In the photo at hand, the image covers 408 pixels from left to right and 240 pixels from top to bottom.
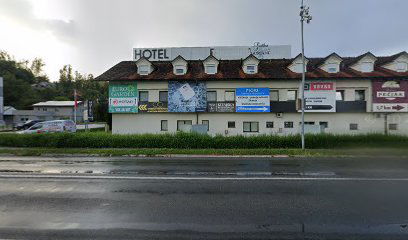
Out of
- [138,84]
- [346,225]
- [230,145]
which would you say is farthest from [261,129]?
[346,225]

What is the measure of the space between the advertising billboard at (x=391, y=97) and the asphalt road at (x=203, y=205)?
1773 centimetres

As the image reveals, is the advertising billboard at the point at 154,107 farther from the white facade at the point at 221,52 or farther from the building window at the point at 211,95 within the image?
the white facade at the point at 221,52

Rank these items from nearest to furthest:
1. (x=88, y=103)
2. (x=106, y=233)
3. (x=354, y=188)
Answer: (x=106, y=233) < (x=354, y=188) < (x=88, y=103)

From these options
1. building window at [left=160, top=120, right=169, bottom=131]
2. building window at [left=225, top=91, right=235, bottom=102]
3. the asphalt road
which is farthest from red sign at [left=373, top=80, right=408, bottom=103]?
building window at [left=160, top=120, right=169, bottom=131]

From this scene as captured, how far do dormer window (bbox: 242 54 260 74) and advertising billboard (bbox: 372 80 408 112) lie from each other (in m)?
12.1

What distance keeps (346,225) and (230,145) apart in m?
14.2

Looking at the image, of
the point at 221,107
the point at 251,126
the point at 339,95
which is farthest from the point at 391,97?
the point at 221,107

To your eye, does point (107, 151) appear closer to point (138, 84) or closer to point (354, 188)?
point (138, 84)

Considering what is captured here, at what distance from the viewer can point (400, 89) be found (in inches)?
949

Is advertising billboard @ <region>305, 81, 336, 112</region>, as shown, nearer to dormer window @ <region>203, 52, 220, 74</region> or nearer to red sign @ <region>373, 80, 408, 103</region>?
red sign @ <region>373, 80, 408, 103</region>

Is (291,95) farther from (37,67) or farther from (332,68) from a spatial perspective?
(37,67)

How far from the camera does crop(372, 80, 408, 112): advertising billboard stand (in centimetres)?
2403

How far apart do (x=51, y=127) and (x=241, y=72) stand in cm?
2283

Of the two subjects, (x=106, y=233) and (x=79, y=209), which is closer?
(x=106, y=233)
